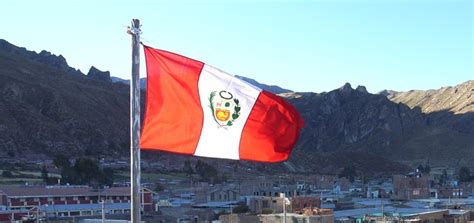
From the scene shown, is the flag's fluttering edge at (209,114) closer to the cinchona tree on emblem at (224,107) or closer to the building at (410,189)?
the cinchona tree on emblem at (224,107)

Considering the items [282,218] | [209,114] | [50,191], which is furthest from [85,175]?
[209,114]

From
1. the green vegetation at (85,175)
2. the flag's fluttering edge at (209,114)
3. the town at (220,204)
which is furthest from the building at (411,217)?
the green vegetation at (85,175)

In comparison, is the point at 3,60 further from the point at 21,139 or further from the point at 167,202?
the point at 167,202

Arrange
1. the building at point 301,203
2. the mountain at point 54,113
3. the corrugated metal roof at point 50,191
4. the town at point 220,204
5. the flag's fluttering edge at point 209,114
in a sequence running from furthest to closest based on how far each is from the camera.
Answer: the mountain at point 54,113
the corrugated metal roof at point 50,191
the building at point 301,203
the town at point 220,204
the flag's fluttering edge at point 209,114

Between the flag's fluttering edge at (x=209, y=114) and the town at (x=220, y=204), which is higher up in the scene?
the flag's fluttering edge at (x=209, y=114)

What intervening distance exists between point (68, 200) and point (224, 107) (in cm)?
5145

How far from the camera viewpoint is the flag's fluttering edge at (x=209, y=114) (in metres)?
9.94

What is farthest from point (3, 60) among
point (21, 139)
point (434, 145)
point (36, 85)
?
point (434, 145)

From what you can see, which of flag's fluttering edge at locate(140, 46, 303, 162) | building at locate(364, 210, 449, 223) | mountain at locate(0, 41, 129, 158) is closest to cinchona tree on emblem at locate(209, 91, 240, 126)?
flag's fluttering edge at locate(140, 46, 303, 162)

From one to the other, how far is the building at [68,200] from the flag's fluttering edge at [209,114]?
44.2m

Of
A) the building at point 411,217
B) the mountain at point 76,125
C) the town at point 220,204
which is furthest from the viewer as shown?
the mountain at point 76,125

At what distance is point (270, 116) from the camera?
1015cm

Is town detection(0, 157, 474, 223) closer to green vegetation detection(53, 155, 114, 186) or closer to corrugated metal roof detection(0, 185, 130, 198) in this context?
corrugated metal roof detection(0, 185, 130, 198)

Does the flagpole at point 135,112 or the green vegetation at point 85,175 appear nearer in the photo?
the flagpole at point 135,112
